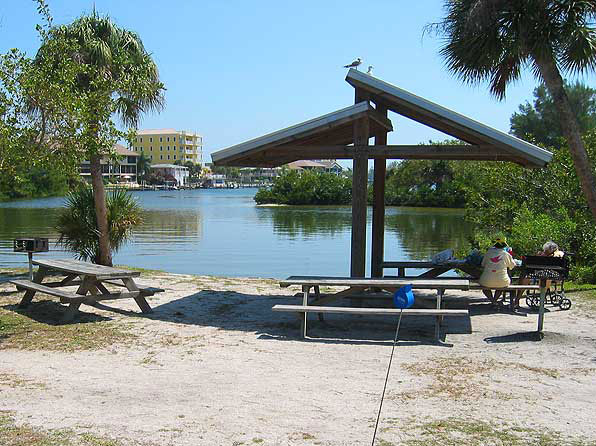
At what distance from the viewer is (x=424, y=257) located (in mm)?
24906

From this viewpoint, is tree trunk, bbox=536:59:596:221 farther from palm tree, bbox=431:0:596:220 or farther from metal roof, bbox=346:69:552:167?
metal roof, bbox=346:69:552:167

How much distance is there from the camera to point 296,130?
31.0 ft

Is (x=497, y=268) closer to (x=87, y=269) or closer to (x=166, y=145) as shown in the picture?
(x=87, y=269)

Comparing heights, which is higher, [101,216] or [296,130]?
[296,130]

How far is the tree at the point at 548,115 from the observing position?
4316 centimetres

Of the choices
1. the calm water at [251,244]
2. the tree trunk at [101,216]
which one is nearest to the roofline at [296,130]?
the tree trunk at [101,216]

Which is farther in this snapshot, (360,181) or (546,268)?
(360,181)

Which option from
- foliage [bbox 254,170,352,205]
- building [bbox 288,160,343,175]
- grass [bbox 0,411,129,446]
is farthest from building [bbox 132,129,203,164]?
grass [bbox 0,411,129,446]

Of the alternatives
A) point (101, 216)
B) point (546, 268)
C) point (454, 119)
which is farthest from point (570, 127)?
point (101, 216)

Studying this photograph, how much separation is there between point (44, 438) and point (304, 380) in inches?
94.5

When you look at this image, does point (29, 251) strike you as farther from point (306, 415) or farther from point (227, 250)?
point (227, 250)

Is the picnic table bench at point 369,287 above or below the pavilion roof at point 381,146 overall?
below

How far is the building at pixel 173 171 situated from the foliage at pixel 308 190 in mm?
87313

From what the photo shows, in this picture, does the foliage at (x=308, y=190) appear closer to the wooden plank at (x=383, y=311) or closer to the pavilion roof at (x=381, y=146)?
the pavilion roof at (x=381, y=146)
